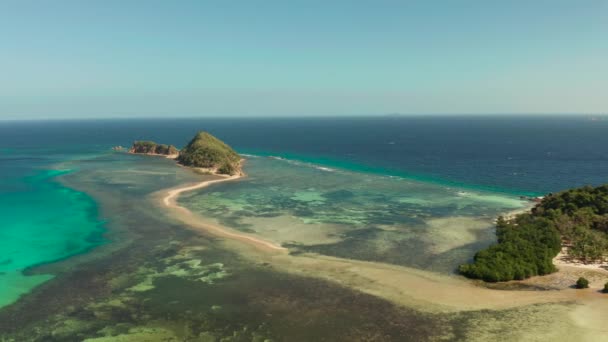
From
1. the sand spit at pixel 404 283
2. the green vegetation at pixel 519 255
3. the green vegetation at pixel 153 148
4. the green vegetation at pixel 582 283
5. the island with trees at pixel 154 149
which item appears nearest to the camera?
the sand spit at pixel 404 283

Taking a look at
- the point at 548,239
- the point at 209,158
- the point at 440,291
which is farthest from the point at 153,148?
the point at 548,239

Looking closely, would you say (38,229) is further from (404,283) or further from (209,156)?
(209,156)

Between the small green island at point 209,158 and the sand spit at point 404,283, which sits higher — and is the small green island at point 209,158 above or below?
above

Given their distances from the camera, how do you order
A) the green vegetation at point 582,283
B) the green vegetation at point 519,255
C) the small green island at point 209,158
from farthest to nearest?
Result: 1. the small green island at point 209,158
2. the green vegetation at point 519,255
3. the green vegetation at point 582,283

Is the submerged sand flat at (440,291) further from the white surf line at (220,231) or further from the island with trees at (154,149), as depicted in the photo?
the island with trees at (154,149)

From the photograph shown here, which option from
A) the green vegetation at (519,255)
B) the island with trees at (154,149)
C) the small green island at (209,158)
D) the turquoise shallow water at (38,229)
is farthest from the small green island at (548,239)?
the island with trees at (154,149)

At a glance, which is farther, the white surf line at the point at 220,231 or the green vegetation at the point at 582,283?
the white surf line at the point at 220,231
